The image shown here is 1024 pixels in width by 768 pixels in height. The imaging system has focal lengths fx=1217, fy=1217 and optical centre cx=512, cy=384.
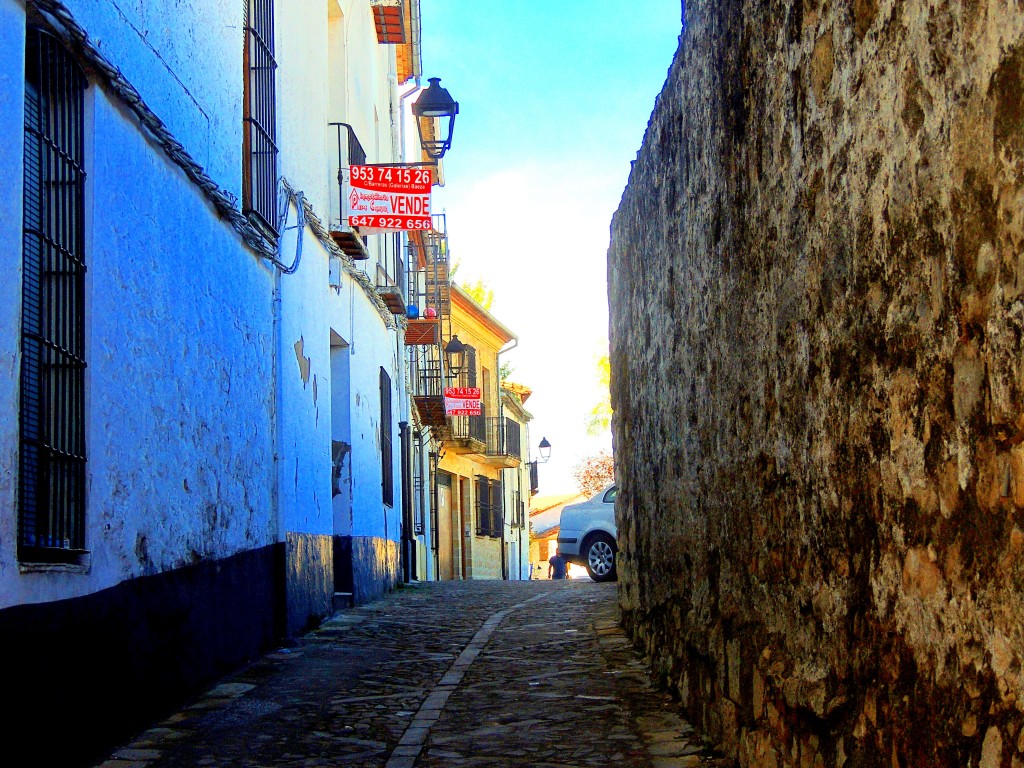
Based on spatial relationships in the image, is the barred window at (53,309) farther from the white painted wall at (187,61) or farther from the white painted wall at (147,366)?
the white painted wall at (187,61)

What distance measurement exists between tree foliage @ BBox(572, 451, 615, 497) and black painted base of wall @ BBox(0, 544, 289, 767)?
4308 cm

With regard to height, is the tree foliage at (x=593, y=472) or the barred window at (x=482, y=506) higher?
the tree foliage at (x=593, y=472)

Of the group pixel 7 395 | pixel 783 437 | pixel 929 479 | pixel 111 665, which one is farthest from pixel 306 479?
pixel 929 479

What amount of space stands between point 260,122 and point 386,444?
684 centimetres

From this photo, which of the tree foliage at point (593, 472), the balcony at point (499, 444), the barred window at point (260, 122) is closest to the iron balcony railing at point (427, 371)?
the balcony at point (499, 444)

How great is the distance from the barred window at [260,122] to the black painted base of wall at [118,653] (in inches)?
105

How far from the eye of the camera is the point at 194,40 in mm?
7508

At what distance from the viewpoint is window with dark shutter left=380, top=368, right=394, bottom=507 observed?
15250 mm

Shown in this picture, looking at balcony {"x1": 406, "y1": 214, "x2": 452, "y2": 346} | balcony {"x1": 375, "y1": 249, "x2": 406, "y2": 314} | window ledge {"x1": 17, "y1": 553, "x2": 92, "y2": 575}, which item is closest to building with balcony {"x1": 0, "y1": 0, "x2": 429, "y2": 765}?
window ledge {"x1": 17, "y1": 553, "x2": 92, "y2": 575}

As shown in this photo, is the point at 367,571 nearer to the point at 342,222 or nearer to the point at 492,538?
the point at 342,222

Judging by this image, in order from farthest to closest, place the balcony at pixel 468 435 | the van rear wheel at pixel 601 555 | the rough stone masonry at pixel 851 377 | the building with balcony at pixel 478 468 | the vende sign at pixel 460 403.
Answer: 1. the building with balcony at pixel 478 468
2. the balcony at pixel 468 435
3. the vende sign at pixel 460 403
4. the van rear wheel at pixel 601 555
5. the rough stone masonry at pixel 851 377

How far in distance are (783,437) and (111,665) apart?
3253mm

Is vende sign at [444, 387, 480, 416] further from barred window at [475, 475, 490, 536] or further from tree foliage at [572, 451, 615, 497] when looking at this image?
tree foliage at [572, 451, 615, 497]

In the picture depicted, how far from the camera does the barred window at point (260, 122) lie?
8.84 metres
